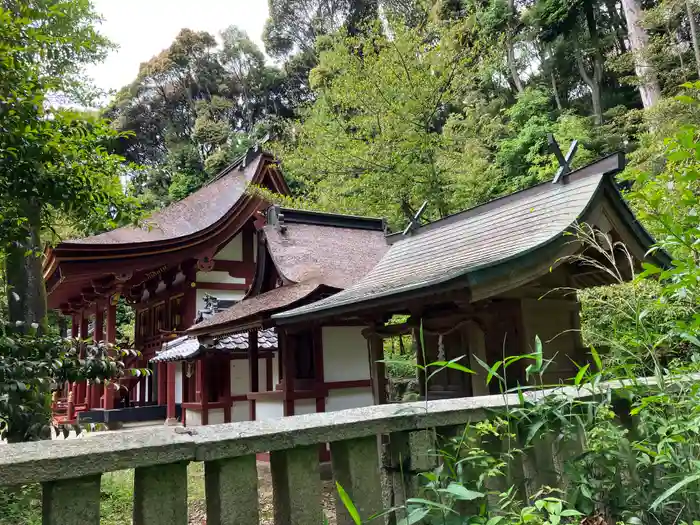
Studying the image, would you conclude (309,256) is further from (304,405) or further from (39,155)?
(39,155)

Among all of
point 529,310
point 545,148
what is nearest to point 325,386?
point 529,310

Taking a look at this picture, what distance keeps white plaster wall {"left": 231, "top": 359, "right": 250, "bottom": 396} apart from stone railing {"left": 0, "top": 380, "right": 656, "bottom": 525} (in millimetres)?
9243

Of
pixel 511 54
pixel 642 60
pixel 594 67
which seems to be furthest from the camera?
pixel 511 54

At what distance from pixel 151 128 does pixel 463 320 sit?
39.5 metres

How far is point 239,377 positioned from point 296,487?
31.6 feet

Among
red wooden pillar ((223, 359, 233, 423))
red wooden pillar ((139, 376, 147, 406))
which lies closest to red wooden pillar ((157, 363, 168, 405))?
red wooden pillar ((139, 376, 147, 406))

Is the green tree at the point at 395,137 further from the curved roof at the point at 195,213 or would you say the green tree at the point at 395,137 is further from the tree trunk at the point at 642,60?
the tree trunk at the point at 642,60

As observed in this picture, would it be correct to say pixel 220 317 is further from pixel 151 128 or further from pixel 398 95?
pixel 151 128

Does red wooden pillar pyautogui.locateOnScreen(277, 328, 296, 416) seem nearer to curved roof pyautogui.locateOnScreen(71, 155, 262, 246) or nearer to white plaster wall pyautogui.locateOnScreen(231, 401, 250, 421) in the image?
white plaster wall pyautogui.locateOnScreen(231, 401, 250, 421)

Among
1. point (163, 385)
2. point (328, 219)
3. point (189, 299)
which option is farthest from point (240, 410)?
point (163, 385)

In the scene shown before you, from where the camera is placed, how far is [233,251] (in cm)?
1380

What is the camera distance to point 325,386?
8008 millimetres

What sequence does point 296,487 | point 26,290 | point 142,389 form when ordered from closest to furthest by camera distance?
point 296,487 < point 26,290 < point 142,389

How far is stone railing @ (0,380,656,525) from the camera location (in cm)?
114
